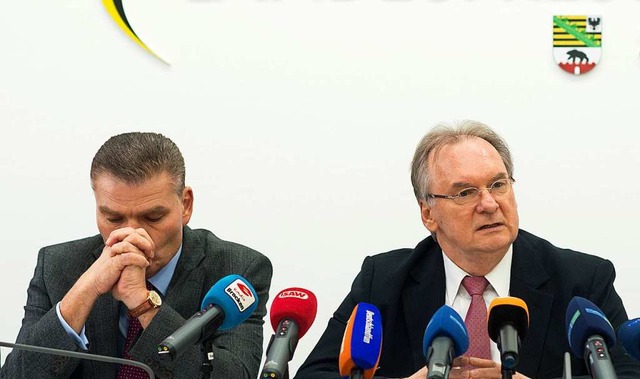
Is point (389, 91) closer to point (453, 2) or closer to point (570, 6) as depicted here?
point (453, 2)

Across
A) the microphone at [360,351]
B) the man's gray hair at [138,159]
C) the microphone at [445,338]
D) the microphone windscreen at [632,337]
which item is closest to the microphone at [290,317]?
the microphone at [360,351]

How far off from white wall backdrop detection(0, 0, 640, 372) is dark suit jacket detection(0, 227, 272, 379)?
132cm

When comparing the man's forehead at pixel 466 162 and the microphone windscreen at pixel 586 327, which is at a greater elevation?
the man's forehead at pixel 466 162

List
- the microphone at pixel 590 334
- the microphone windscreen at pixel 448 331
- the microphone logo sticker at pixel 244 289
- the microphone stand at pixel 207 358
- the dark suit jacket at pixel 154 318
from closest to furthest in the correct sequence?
1. the microphone at pixel 590 334
2. the microphone windscreen at pixel 448 331
3. the microphone stand at pixel 207 358
4. the microphone logo sticker at pixel 244 289
5. the dark suit jacket at pixel 154 318

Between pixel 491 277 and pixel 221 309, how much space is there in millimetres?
1152

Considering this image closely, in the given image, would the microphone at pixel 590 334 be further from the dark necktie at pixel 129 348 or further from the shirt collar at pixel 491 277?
the dark necktie at pixel 129 348

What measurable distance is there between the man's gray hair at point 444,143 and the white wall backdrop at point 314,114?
1201 mm

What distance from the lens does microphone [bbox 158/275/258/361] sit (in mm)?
2299

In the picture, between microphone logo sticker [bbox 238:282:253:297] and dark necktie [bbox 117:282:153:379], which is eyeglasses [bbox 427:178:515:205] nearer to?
microphone logo sticker [bbox 238:282:253:297]

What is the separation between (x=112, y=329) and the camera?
125 inches

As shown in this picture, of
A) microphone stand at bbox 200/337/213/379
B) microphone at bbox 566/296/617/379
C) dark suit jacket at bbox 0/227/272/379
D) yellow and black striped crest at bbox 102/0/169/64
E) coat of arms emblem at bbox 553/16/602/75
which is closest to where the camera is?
microphone at bbox 566/296/617/379

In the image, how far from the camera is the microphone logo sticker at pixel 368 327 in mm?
2217

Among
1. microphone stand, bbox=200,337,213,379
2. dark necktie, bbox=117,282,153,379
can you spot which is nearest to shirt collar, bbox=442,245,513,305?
dark necktie, bbox=117,282,153,379

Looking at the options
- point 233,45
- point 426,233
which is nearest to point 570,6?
point 426,233
